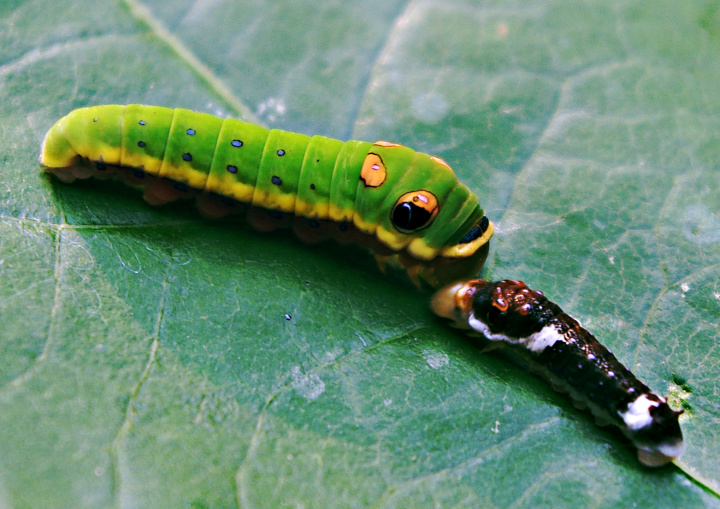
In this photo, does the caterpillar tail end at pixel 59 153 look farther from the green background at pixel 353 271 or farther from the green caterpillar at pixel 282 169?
the green background at pixel 353 271

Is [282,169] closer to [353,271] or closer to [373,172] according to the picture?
[373,172]

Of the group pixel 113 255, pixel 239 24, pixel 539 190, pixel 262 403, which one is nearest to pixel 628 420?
pixel 539 190

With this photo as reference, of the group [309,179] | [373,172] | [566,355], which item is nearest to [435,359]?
[566,355]

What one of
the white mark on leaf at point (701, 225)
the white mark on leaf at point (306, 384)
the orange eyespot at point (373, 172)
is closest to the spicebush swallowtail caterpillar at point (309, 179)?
the orange eyespot at point (373, 172)

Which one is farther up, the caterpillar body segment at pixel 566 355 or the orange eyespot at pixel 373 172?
the orange eyespot at pixel 373 172

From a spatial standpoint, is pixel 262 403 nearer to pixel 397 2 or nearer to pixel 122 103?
pixel 122 103

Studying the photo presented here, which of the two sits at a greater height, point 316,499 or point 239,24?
point 239,24

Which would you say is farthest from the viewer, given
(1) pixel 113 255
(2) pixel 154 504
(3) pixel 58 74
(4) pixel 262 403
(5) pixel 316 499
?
(3) pixel 58 74
